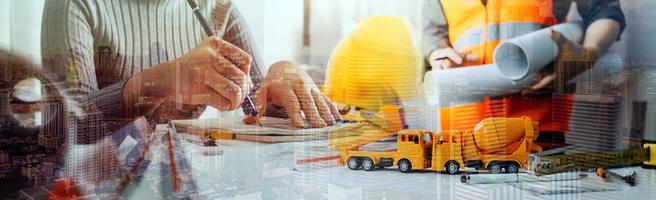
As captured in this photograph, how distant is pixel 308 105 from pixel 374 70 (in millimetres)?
226

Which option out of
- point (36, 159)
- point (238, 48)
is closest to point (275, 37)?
point (238, 48)

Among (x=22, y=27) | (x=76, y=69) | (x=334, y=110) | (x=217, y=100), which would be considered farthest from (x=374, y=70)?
(x=22, y=27)

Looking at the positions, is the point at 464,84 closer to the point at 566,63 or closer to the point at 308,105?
the point at 566,63

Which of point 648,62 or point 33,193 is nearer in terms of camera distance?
point 648,62

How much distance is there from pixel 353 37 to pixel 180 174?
0.68 m

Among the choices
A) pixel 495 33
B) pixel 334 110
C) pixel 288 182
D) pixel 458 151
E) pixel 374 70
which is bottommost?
pixel 288 182

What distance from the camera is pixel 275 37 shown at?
1.59 meters

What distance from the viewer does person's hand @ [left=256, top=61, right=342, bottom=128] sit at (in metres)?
1.58

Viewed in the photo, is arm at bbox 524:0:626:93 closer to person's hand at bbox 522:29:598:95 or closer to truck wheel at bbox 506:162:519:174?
person's hand at bbox 522:29:598:95

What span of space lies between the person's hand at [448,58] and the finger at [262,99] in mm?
503

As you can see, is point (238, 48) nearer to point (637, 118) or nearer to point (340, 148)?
point (340, 148)

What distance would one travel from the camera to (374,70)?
5.15 feet

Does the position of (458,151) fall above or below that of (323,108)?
below

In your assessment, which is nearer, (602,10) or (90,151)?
(602,10)
